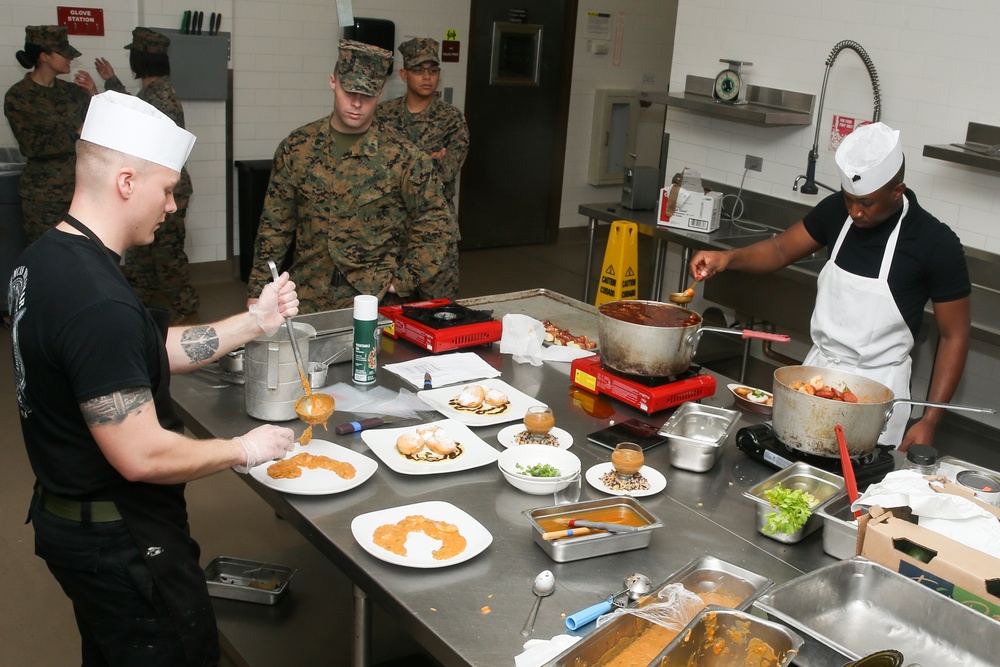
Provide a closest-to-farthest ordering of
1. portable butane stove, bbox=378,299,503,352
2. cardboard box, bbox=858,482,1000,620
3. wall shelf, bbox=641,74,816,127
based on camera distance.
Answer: cardboard box, bbox=858,482,1000,620, portable butane stove, bbox=378,299,503,352, wall shelf, bbox=641,74,816,127

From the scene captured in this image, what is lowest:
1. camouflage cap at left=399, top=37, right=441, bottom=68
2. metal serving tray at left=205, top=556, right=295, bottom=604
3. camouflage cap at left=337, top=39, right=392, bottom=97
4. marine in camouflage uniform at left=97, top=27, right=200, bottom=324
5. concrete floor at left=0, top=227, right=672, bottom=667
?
concrete floor at left=0, top=227, right=672, bottom=667

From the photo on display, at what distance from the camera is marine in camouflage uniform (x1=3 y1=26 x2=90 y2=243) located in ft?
19.3

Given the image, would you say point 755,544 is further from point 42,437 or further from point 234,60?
point 234,60

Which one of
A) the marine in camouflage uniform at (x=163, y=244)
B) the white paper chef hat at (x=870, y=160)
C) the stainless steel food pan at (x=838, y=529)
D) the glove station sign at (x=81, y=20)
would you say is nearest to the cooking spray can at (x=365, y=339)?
the stainless steel food pan at (x=838, y=529)

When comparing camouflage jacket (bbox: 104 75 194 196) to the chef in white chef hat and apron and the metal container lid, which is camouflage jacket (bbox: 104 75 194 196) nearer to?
the chef in white chef hat and apron

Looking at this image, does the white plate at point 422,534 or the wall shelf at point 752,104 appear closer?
the white plate at point 422,534

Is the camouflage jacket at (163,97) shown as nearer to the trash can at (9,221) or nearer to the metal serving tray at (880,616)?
the trash can at (9,221)

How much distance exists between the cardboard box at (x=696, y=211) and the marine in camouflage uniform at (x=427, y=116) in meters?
1.44

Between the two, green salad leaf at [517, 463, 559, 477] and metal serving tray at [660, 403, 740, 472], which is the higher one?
metal serving tray at [660, 403, 740, 472]

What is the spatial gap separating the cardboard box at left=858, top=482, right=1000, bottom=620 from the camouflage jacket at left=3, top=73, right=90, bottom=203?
5.55 meters

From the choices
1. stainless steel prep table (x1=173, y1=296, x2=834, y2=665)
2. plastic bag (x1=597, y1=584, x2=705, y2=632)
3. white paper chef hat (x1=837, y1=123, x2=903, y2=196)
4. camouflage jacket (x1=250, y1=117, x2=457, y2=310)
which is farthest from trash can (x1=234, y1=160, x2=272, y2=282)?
plastic bag (x1=597, y1=584, x2=705, y2=632)

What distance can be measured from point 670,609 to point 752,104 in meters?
4.54

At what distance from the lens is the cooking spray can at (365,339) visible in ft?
9.37

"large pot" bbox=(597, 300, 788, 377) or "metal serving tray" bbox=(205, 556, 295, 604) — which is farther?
"metal serving tray" bbox=(205, 556, 295, 604)
